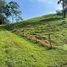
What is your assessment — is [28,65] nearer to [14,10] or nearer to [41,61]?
[41,61]

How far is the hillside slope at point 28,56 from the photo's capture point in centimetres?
2593

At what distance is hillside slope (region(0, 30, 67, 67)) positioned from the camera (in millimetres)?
25927

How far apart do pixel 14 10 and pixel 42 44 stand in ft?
181

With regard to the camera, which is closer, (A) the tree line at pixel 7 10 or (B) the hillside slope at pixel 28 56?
(B) the hillside slope at pixel 28 56

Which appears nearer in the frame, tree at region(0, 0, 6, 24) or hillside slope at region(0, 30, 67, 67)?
hillside slope at region(0, 30, 67, 67)

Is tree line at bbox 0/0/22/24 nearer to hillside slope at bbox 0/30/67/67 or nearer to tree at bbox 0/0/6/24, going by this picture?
tree at bbox 0/0/6/24

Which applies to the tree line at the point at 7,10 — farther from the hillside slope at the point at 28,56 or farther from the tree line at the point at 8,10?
the hillside slope at the point at 28,56

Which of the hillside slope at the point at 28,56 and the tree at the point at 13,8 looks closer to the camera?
the hillside slope at the point at 28,56

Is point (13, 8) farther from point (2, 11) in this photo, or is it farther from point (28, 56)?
point (28, 56)

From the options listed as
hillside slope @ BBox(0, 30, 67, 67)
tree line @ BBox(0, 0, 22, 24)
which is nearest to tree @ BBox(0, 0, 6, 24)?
tree line @ BBox(0, 0, 22, 24)

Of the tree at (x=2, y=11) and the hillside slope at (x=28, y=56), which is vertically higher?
the tree at (x=2, y=11)

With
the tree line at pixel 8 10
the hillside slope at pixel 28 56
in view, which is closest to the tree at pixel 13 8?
the tree line at pixel 8 10

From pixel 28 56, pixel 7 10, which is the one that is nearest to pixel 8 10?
pixel 7 10

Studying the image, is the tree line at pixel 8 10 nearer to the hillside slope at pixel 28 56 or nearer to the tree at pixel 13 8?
the tree at pixel 13 8
